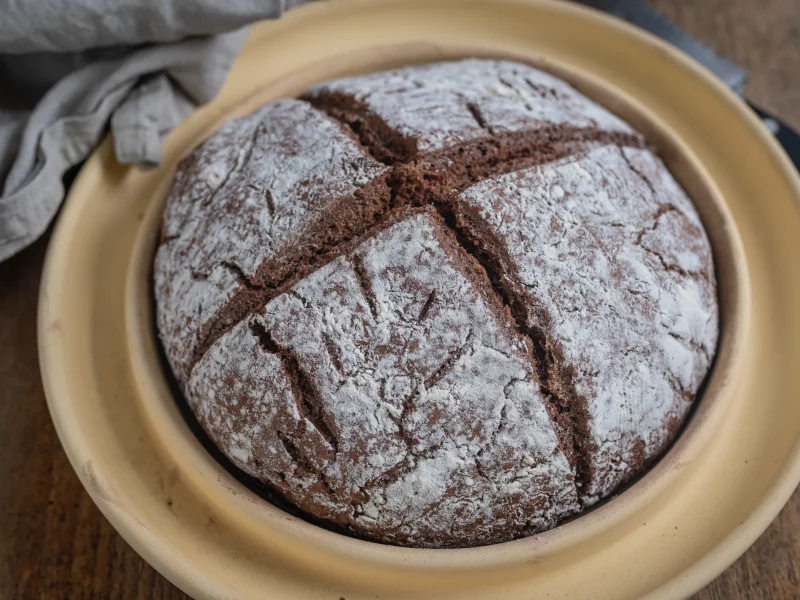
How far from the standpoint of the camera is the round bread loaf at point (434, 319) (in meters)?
0.95

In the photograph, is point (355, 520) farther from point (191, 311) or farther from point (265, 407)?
point (191, 311)

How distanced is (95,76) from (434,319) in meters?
0.82

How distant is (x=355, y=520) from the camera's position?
979 mm

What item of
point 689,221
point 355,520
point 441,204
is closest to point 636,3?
point 689,221

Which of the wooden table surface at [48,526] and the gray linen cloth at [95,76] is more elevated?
the gray linen cloth at [95,76]

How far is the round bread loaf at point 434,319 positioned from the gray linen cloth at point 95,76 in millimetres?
234

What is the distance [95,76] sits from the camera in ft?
4.20

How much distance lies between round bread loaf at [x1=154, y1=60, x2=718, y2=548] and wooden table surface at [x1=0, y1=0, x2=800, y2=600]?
26 centimetres

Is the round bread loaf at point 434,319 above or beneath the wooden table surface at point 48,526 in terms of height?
above

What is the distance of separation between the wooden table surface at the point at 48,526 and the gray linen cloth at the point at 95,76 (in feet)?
0.54

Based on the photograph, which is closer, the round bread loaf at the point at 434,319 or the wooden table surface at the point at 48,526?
the round bread loaf at the point at 434,319

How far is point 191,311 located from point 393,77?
56cm

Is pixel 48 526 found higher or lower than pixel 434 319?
lower

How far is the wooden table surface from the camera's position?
1.08m
